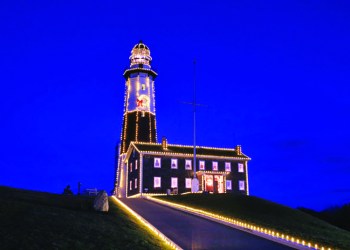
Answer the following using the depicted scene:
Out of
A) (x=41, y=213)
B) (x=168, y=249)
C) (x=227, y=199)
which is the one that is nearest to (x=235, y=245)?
(x=168, y=249)

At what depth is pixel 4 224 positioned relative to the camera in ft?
48.8

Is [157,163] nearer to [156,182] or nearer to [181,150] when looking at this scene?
[156,182]

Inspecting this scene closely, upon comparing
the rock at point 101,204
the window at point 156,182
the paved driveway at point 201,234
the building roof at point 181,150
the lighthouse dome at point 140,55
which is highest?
the lighthouse dome at point 140,55

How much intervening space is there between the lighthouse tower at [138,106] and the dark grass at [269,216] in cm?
2048

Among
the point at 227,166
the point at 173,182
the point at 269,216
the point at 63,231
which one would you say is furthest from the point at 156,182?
the point at 63,231

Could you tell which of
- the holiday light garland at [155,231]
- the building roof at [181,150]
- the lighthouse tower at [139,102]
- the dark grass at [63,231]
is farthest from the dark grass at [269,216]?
the lighthouse tower at [139,102]

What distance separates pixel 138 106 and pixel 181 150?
11.5 metres

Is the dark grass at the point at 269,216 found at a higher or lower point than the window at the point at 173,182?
lower

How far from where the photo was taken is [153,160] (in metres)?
48.3

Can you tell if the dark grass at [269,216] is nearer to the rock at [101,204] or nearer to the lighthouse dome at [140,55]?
the rock at [101,204]

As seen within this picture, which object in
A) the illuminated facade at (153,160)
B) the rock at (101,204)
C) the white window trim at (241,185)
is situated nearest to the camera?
the rock at (101,204)

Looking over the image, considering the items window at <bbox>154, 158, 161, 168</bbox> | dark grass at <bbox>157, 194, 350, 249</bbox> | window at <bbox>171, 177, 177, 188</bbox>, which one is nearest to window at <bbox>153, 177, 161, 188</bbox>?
window at <bbox>154, 158, 161, 168</bbox>

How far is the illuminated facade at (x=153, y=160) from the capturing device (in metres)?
48.1

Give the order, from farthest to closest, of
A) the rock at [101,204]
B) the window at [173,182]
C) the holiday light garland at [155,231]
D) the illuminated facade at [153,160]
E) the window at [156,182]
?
the window at [173,182], the illuminated facade at [153,160], the window at [156,182], the rock at [101,204], the holiday light garland at [155,231]
